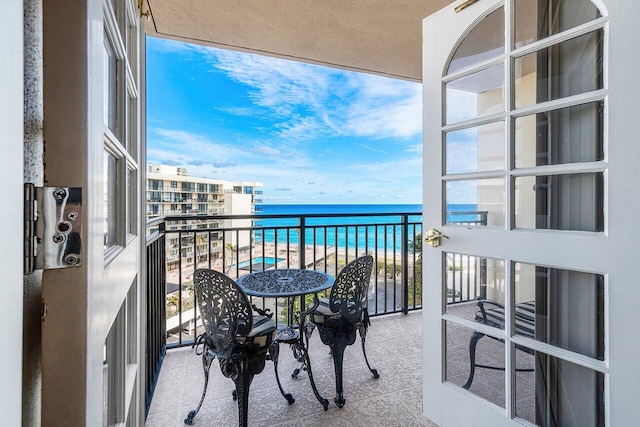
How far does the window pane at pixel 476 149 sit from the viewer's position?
1.29 meters

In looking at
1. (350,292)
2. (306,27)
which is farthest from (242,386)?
(306,27)

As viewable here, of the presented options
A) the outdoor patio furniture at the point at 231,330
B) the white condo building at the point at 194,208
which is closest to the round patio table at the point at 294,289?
the outdoor patio furniture at the point at 231,330

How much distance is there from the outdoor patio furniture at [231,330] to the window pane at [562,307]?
1.26m

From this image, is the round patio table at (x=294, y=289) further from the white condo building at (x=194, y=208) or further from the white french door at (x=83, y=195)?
the white french door at (x=83, y=195)

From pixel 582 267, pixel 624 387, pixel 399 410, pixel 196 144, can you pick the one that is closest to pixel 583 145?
pixel 582 267

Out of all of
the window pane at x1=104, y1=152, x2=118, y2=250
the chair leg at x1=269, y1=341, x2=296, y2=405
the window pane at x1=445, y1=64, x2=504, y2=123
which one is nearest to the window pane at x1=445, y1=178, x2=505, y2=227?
the window pane at x1=445, y1=64, x2=504, y2=123

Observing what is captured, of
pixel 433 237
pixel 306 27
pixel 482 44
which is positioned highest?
pixel 306 27

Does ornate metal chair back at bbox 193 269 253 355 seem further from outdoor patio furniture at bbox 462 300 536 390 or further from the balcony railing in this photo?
outdoor patio furniture at bbox 462 300 536 390

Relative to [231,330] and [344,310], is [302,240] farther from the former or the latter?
[231,330]

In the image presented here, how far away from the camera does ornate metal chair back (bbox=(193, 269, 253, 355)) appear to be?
61.1 inches

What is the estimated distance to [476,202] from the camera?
1374 mm

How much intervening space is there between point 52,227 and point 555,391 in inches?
63.7

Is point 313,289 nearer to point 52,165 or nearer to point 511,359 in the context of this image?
point 511,359

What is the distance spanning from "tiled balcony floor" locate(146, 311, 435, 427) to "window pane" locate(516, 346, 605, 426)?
74 centimetres
